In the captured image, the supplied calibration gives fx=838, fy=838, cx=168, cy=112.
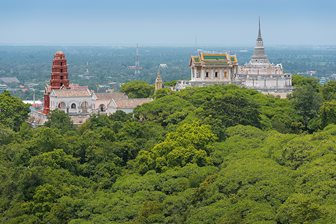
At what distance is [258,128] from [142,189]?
16.2 meters

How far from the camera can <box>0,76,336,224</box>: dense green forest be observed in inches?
1713

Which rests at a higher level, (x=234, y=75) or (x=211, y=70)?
(x=211, y=70)

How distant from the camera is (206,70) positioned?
287 ft

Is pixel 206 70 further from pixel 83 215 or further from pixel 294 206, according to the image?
pixel 294 206

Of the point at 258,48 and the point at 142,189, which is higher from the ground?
the point at 258,48

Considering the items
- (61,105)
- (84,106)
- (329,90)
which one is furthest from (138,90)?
(329,90)

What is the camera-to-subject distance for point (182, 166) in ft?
173

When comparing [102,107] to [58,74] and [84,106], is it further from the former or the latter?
[58,74]

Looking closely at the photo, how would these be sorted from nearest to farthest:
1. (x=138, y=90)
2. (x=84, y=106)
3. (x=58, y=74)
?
(x=84, y=106) → (x=58, y=74) → (x=138, y=90)

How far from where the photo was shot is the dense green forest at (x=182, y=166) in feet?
143

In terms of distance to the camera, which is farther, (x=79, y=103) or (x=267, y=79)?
(x=267, y=79)

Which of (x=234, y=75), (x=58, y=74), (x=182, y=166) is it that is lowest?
(x=182, y=166)

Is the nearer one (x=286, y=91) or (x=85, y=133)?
(x=85, y=133)

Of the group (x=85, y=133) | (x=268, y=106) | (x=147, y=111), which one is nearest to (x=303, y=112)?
(x=268, y=106)
